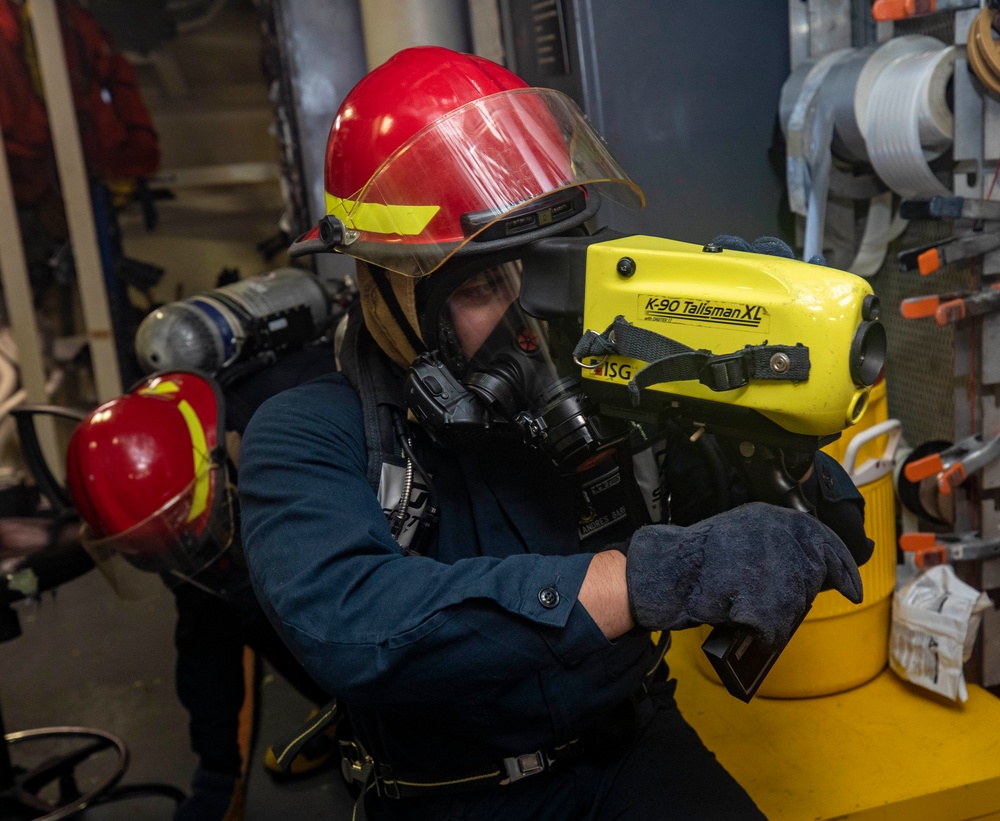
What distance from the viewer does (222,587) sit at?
2.29 metres

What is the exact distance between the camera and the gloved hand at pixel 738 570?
1030 millimetres

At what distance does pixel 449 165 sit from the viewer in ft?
4.38

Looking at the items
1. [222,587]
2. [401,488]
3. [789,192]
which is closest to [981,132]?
[789,192]

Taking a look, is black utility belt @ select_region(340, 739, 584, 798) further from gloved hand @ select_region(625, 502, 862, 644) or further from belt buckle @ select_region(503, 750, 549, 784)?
gloved hand @ select_region(625, 502, 862, 644)

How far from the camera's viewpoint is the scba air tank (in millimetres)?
2572

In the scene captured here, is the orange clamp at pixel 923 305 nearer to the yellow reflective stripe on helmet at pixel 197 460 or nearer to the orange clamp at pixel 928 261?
the orange clamp at pixel 928 261

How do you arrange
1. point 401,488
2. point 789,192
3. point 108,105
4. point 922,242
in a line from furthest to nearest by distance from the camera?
1. point 108,105
2. point 789,192
3. point 922,242
4. point 401,488

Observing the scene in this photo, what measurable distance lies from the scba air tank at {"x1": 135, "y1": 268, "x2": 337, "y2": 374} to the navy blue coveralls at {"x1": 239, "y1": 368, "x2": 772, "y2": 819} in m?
1.22

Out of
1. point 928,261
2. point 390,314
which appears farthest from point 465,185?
point 928,261

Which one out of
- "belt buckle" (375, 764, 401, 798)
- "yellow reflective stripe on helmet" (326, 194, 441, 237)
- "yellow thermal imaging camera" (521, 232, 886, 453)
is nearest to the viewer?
"yellow thermal imaging camera" (521, 232, 886, 453)

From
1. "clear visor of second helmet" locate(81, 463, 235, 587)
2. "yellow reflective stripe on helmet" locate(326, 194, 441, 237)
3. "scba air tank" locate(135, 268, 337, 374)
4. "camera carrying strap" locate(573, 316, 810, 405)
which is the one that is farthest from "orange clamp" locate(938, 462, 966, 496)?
"scba air tank" locate(135, 268, 337, 374)

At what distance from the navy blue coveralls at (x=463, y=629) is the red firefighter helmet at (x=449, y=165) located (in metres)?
0.27

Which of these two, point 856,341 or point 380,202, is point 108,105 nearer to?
point 380,202

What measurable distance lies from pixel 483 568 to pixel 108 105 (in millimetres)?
4775
